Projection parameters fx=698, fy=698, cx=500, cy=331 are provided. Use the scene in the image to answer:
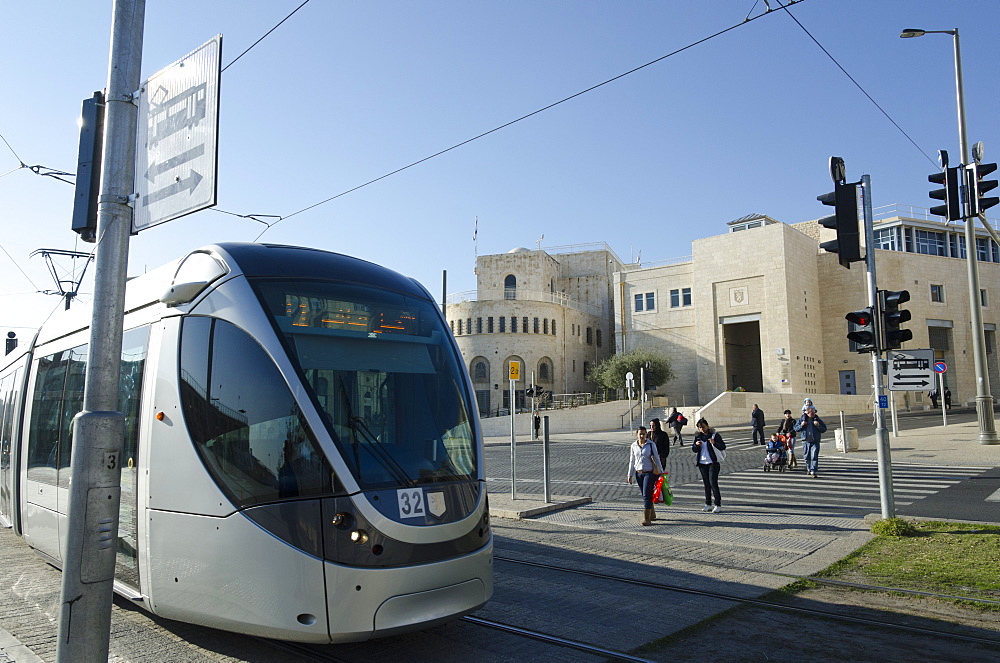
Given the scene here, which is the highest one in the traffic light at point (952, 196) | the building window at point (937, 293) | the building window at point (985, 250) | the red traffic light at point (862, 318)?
the building window at point (985, 250)

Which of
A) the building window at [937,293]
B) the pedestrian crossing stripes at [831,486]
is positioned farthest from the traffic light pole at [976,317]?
the building window at [937,293]

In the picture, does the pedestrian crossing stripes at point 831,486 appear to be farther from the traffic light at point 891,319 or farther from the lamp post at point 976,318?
the lamp post at point 976,318

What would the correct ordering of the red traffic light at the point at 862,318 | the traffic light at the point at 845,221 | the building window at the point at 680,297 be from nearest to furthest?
the traffic light at the point at 845,221, the red traffic light at the point at 862,318, the building window at the point at 680,297

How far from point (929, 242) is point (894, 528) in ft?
181

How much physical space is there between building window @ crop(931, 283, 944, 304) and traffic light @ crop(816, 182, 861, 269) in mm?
51654

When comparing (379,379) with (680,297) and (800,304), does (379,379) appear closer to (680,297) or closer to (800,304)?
(800,304)

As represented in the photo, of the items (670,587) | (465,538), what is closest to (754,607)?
(670,587)

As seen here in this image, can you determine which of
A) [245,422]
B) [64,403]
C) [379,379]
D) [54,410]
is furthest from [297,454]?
[54,410]

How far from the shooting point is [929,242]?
54938 mm

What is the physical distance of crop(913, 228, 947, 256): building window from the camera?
54.3 m

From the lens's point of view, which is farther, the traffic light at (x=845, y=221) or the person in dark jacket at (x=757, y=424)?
the person in dark jacket at (x=757, y=424)

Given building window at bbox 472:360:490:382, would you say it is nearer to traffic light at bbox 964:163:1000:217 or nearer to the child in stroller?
the child in stroller

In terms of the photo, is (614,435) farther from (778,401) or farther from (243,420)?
(243,420)

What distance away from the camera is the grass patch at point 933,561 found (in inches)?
260
